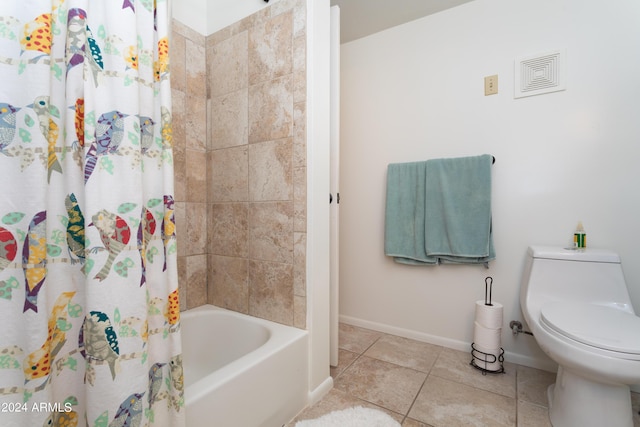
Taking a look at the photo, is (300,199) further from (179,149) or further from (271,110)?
(179,149)

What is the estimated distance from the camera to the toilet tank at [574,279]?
1.41 meters

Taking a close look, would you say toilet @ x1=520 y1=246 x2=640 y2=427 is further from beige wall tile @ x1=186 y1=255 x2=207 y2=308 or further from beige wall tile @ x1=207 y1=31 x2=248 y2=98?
beige wall tile @ x1=207 y1=31 x2=248 y2=98

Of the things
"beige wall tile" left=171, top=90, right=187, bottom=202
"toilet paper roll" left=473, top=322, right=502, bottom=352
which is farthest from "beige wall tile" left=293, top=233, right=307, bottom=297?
"toilet paper roll" left=473, top=322, right=502, bottom=352

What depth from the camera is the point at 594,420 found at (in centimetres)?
113

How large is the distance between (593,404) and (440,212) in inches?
44.1

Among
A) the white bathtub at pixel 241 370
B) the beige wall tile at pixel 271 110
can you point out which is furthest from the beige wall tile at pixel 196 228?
the beige wall tile at pixel 271 110

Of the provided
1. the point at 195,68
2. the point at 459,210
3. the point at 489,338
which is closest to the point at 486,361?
the point at 489,338

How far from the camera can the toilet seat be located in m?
1.01

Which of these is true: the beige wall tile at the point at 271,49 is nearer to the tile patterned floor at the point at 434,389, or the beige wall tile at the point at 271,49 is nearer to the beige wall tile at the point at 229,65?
the beige wall tile at the point at 229,65

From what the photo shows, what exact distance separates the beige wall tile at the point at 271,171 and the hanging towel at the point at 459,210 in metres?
1.03

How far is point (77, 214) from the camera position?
685mm

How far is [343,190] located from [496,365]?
4.91ft

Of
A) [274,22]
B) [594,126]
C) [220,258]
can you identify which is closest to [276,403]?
[220,258]

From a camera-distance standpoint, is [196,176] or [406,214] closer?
[196,176]
